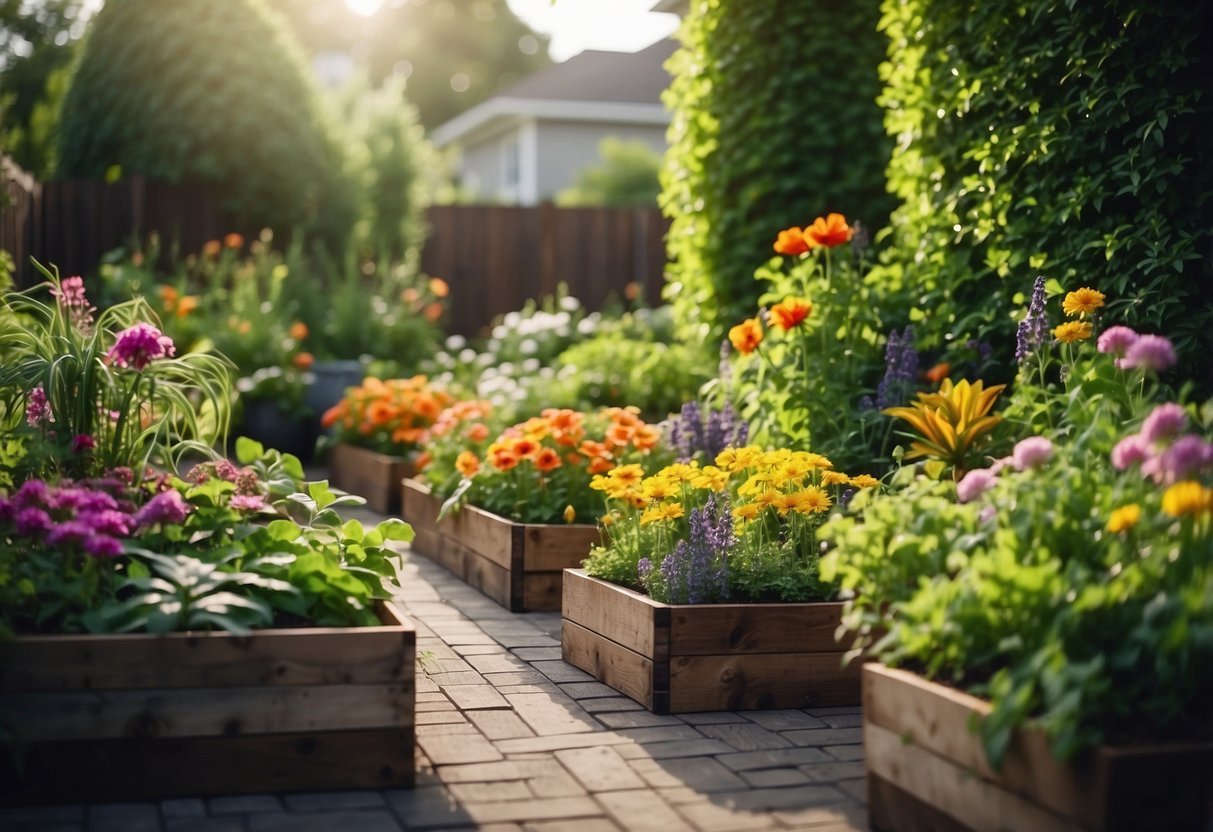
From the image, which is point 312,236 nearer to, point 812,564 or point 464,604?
point 464,604

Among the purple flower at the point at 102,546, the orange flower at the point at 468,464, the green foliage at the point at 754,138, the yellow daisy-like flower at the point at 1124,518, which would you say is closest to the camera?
the yellow daisy-like flower at the point at 1124,518

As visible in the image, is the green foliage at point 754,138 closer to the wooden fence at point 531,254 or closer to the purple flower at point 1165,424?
the purple flower at point 1165,424

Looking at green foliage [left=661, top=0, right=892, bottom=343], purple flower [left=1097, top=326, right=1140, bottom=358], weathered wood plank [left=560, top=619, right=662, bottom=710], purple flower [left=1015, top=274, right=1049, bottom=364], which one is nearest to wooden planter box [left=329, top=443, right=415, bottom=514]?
green foliage [left=661, top=0, right=892, bottom=343]

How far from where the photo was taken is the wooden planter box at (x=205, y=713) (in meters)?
2.69

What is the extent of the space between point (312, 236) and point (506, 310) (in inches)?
80.3

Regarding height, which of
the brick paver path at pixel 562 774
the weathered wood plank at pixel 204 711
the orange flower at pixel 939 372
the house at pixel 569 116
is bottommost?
the brick paver path at pixel 562 774

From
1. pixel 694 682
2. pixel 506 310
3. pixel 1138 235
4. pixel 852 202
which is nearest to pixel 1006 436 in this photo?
pixel 1138 235

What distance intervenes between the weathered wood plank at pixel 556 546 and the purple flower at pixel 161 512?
1855mm

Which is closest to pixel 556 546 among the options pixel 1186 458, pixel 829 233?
pixel 829 233

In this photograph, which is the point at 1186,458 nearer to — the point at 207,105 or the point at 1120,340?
the point at 1120,340

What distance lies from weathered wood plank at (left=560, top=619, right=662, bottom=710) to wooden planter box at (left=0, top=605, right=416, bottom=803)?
85cm

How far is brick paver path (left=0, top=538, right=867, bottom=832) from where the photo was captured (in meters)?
2.68

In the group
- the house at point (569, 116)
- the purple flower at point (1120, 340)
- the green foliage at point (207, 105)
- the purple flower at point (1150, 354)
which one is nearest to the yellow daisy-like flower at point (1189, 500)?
the purple flower at point (1150, 354)

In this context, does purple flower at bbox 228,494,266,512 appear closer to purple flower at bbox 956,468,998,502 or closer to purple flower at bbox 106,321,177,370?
purple flower at bbox 106,321,177,370
